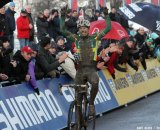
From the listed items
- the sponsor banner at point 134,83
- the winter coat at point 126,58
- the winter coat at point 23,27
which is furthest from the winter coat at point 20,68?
the winter coat at point 126,58

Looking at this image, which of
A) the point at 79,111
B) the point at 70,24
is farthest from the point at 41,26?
the point at 79,111

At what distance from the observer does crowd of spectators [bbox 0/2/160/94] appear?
1223 centimetres

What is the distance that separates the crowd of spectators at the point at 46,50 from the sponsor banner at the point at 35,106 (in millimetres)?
225

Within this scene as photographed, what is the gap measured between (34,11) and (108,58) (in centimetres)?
5449

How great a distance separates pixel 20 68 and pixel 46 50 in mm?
1474

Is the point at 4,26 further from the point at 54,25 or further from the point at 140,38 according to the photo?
the point at 140,38

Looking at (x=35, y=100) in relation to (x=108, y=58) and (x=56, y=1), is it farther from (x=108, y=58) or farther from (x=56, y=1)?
(x=56, y=1)

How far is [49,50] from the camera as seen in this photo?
1438 cm

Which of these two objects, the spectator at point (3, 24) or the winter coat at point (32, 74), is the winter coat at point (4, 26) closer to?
the spectator at point (3, 24)

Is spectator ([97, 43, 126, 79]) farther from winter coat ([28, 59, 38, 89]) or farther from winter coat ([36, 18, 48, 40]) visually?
winter coat ([28, 59, 38, 89])

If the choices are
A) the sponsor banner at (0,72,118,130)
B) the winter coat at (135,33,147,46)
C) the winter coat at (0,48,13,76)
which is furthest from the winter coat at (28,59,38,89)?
the winter coat at (135,33,147,46)

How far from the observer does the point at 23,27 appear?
1812cm

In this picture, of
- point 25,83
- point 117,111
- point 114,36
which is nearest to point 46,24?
point 114,36

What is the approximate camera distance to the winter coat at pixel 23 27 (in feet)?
59.2
